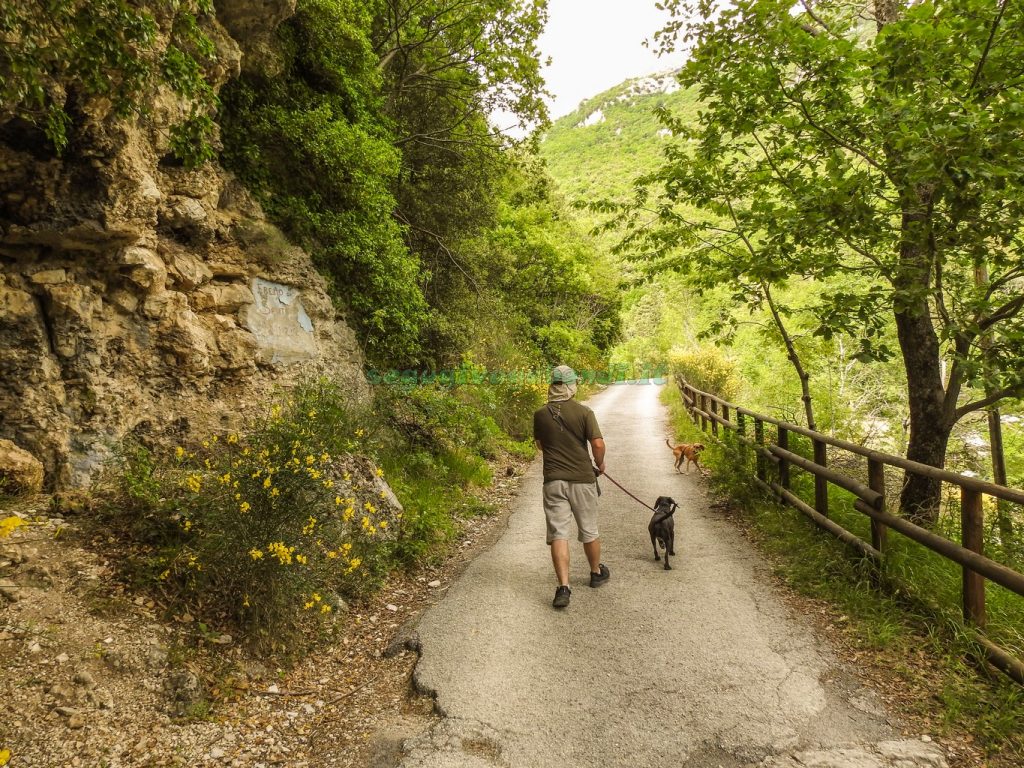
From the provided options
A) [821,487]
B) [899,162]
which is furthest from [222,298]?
[821,487]

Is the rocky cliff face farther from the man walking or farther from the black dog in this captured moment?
the black dog

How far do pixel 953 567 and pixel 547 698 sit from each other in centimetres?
368

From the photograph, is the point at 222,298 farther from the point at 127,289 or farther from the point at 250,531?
the point at 250,531

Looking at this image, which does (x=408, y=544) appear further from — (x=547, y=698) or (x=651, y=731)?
(x=651, y=731)

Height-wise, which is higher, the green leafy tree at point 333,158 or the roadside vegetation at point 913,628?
the green leafy tree at point 333,158

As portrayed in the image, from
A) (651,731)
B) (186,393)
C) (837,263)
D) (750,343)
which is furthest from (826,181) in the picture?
(750,343)

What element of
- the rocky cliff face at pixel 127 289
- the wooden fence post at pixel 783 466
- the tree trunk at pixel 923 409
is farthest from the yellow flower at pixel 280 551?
the wooden fence post at pixel 783 466

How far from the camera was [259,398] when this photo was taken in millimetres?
6656

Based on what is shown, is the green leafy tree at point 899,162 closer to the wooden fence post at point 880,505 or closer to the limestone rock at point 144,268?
the wooden fence post at point 880,505

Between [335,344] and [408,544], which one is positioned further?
[335,344]

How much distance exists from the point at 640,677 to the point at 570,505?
178 centimetres

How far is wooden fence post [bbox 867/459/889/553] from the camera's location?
495cm

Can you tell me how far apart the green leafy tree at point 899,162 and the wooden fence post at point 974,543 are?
1260 millimetres

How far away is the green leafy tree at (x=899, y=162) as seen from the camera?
4203mm
